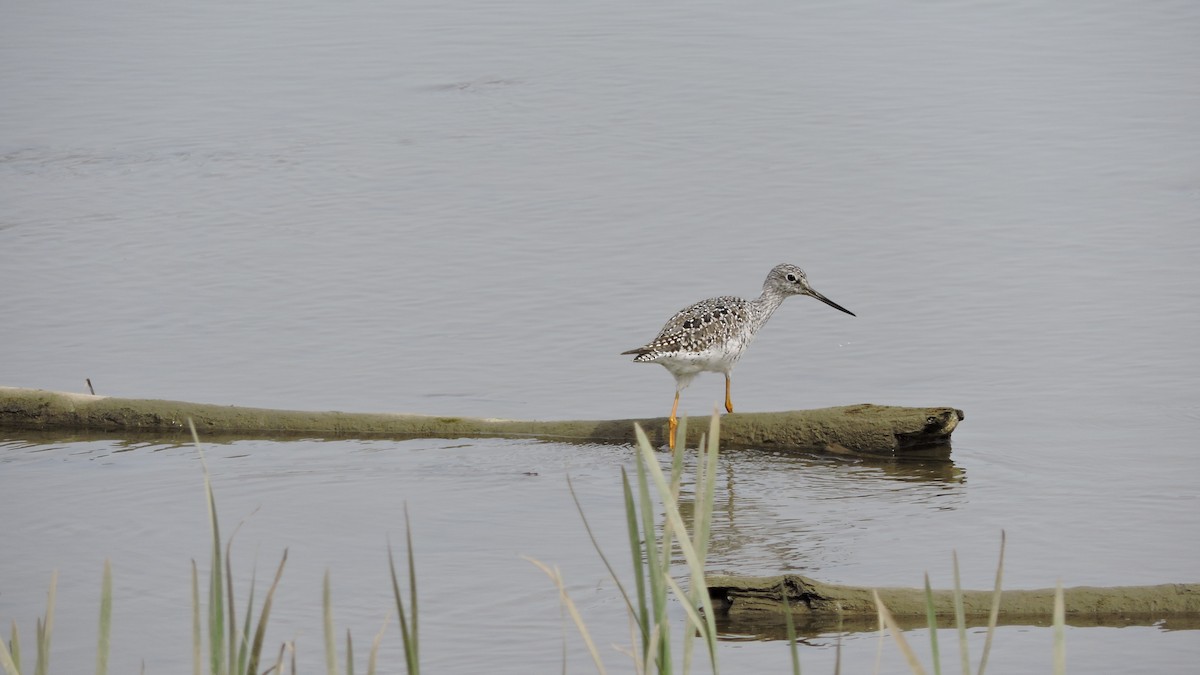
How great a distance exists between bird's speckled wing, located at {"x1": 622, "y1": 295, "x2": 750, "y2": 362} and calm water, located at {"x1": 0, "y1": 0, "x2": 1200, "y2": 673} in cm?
68

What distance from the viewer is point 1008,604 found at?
226 inches

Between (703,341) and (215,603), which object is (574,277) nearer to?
(703,341)

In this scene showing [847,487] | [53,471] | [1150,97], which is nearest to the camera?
[847,487]

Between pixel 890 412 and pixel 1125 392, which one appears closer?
pixel 890 412

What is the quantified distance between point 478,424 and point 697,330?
147 centimetres

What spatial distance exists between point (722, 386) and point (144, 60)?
12793 mm

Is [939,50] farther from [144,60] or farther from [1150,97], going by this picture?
[144,60]

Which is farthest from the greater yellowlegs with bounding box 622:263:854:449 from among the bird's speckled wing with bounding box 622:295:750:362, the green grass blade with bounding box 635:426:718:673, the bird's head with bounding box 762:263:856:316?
the green grass blade with bounding box 635:426:718:673

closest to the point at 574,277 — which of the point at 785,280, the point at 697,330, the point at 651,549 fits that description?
the point at 785,280

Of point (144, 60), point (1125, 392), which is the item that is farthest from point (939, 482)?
point (144, 60)

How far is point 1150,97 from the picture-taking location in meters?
16.8

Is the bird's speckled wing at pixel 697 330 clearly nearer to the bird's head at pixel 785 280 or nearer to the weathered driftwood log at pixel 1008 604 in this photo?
the bird's head at pixel 785 280

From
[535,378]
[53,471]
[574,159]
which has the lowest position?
[53,471]

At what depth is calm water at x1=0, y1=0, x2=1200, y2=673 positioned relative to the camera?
7.20 m
